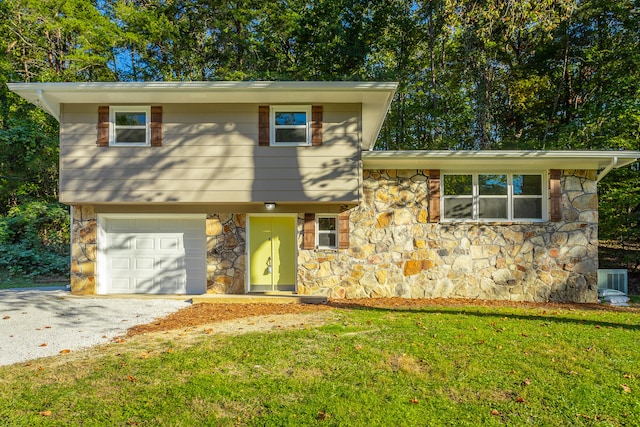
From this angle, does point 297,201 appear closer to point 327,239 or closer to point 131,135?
point 327,239

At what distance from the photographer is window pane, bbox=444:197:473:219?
10.4 meters

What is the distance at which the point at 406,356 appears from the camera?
5.13 meters

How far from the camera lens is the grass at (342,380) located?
3.74m

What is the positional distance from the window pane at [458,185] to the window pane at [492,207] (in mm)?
A: 406

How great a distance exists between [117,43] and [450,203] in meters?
16.8

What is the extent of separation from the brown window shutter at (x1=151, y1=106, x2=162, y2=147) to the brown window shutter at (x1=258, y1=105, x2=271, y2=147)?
220cm

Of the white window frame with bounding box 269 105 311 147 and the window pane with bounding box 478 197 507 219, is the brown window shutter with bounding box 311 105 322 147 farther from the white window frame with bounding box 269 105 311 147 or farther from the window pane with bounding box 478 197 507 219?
the window pane with bounding box 478 197 507 219

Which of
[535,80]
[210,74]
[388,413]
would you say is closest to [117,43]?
[210,74]

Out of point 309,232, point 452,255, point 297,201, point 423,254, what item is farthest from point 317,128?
point 452,255

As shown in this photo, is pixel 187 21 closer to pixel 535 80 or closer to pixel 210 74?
pixel 210 74

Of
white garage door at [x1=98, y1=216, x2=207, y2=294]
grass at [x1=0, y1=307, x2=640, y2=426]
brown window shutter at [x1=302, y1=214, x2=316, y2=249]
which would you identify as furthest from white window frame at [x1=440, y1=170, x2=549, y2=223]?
white garage door at [x1=98, y1=216, x2=207, y2=294]

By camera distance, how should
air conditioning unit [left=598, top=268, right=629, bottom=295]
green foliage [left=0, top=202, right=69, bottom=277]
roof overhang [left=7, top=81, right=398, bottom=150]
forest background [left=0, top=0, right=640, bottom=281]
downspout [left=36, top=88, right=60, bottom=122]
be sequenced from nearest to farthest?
roof overhang [left=7, top=81, right=398, bottom=150] < downspout [left=36, top=88, right=60, bottom=122] < air conditioning unit [left=598, top=268, right=629, bottom=295] < green foliage [left=0, top=202, right=69, bottom=277] < forest background [left=0, top=0, right=640, bottom=281]

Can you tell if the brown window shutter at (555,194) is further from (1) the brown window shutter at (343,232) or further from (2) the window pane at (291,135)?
(2) the window pane at (291,135)

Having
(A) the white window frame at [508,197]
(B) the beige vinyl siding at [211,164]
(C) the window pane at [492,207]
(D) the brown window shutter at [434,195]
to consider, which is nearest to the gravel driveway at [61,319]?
(B) the beige vinyl siding at [211,164]
